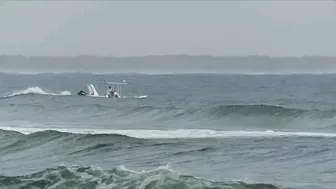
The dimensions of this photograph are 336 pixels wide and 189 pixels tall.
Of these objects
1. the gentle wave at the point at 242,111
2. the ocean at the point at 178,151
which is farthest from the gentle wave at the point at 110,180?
the gentle wave at the point at 242,111

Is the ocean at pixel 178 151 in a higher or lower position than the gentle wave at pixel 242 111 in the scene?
lower

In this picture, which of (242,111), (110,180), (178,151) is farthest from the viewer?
(242,111)

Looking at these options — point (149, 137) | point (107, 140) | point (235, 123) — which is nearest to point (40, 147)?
point (107, 140)

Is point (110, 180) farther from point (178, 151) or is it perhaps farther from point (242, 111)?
point (242, 111)

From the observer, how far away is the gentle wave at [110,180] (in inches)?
685

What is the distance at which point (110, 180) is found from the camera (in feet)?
58.5

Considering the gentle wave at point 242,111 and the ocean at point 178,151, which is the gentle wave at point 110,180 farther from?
the gentle wave at point 242,111

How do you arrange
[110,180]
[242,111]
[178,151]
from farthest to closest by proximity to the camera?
[242,111], [178,151], [110,180]

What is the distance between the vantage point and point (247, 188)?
1723 cm

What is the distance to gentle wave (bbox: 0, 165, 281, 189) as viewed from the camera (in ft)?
57.1

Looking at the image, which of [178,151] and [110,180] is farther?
[178,151]

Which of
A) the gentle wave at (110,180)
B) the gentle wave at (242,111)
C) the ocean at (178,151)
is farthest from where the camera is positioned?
the gentle wave at (242,111)

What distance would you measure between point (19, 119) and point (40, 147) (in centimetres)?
1531

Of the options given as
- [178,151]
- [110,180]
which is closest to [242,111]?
[178,151]
